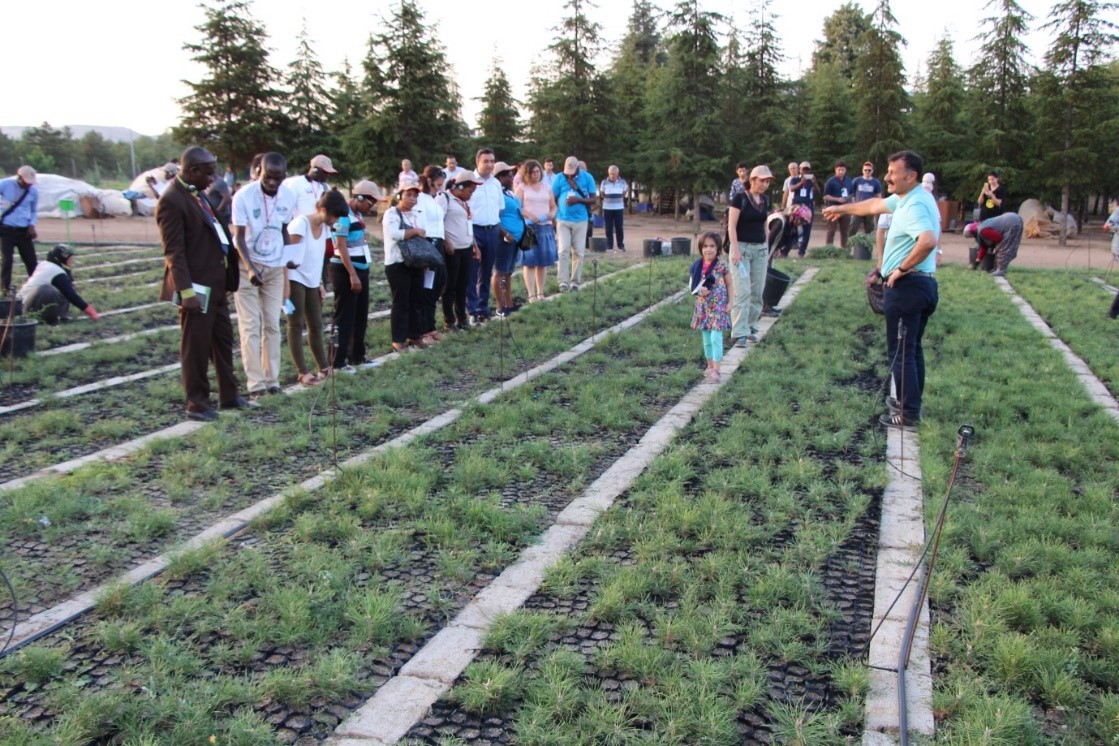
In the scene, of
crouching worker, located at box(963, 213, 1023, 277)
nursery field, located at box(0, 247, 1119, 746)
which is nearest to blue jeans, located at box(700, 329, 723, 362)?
nursery field, located at box(0, 247, 1119, 746)

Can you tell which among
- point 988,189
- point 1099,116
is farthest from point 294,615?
point 1099,116

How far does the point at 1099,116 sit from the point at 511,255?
66.9 feet

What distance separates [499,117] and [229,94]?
971cm

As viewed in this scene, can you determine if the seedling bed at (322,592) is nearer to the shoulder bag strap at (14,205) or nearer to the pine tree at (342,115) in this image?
the shoulder bag strap at (14,205)

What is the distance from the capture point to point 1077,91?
73.8 feet

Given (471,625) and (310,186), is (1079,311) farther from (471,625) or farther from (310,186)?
(471,625)

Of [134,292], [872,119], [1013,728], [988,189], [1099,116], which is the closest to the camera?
[1013,728]

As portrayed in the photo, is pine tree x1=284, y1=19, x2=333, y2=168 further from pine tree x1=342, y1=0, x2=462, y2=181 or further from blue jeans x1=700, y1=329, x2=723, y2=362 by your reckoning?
blue jeans x1=700, y1=329, x2=723, y2=362

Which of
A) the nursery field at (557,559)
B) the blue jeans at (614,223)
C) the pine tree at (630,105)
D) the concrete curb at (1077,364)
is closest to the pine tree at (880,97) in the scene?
the pine tree at (630,105)

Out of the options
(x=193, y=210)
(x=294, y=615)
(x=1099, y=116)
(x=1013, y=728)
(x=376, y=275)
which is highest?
(x=1099, y=116)

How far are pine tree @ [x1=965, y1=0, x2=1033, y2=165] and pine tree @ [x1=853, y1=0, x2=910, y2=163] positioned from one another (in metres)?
2.33

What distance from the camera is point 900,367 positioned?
6.38 m

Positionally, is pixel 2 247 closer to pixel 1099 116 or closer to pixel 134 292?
pixel 134 292

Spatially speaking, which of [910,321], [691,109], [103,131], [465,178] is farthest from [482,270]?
[103,131]
